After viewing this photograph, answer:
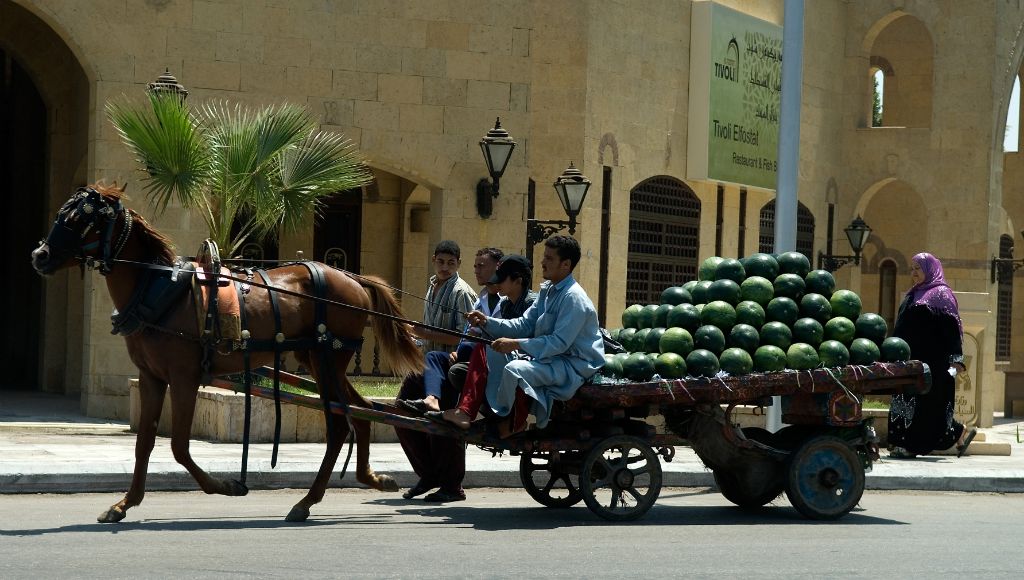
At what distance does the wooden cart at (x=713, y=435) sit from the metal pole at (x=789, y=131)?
323cm

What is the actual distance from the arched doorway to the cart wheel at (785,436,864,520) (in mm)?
12865

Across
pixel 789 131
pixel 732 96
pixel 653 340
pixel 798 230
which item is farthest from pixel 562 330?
pixel 798 230

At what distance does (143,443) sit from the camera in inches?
324

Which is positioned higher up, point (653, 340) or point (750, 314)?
point (750, 314)

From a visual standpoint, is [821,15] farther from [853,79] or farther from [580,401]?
[580,401]

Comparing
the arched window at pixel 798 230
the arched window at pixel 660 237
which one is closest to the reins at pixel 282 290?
the arched window at pixel 660 237

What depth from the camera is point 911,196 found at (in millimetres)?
29984

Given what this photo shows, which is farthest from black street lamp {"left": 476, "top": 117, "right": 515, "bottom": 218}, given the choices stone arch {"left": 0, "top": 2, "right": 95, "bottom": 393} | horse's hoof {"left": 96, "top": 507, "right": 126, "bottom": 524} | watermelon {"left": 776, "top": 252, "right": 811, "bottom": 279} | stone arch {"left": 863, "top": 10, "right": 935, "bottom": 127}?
stone arch {"left": 863, "top": 10, "right": 935, "bottom": 127}

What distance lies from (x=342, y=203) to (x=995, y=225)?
43.2ft

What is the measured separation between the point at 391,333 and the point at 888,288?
22653 mm

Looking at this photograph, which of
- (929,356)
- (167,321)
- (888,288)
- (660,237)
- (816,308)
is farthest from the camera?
(888,288)

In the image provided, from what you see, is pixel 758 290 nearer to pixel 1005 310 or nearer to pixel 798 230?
pixel 798 230

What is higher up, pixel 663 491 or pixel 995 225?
pixel 995 225

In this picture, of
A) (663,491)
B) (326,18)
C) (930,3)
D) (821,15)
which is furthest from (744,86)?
(663,491)
